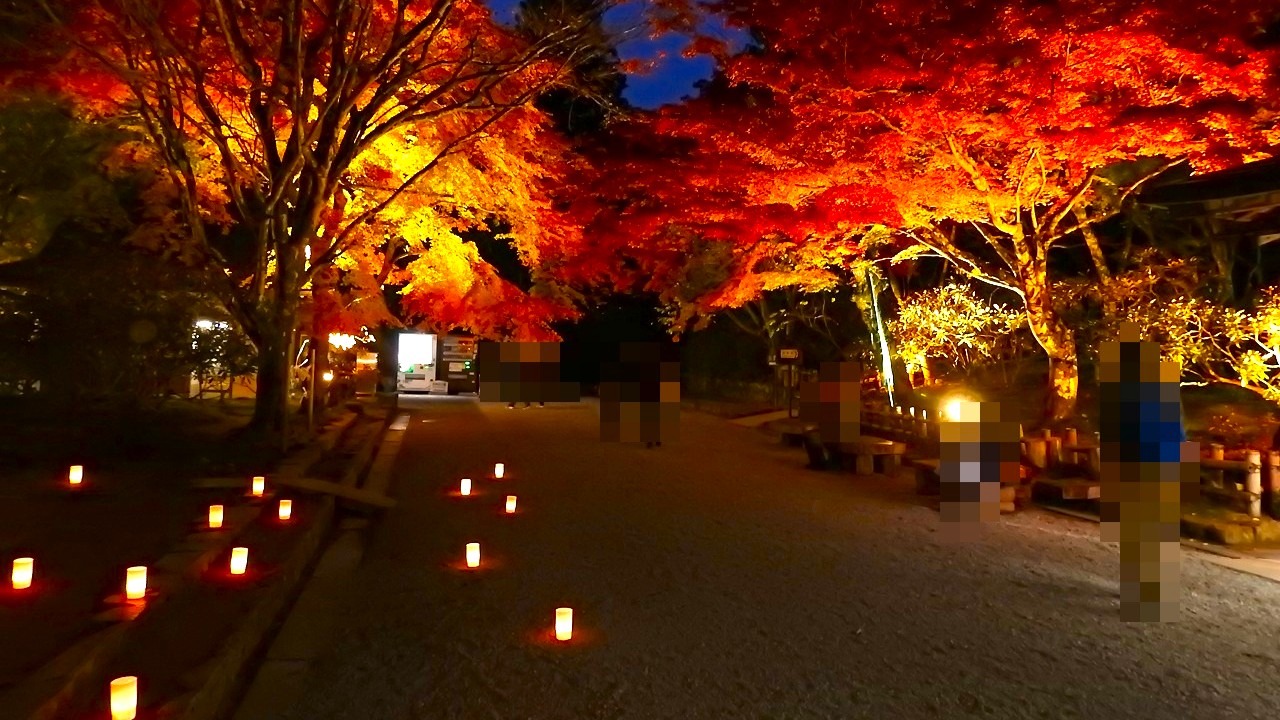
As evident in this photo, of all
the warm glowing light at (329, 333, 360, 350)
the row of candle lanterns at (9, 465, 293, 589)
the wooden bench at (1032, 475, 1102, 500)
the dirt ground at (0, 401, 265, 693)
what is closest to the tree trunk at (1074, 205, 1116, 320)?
the wooden bench at (1032, 475, 1102, 500)

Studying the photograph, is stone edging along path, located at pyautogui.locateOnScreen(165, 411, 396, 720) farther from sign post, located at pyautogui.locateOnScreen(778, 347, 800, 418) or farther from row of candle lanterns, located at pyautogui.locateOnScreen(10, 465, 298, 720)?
sign post, located at pyautogui.locateOnScreen(778, 347, 800, 418)

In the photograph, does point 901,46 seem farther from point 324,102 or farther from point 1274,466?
point 324,102

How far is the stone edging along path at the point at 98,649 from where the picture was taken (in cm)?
403

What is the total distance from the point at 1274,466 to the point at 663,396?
8.30m

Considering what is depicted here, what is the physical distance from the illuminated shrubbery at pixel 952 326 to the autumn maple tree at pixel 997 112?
26.2 inches

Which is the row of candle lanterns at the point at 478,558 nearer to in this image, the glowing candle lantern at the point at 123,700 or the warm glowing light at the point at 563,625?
the warm glowing light at the point at 563,625

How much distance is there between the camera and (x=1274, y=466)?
9.30 m

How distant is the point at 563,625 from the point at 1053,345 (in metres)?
9.86

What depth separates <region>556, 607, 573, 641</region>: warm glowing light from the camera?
18.4ft

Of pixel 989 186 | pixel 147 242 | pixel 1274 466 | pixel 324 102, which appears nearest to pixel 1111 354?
pixel 1274 466

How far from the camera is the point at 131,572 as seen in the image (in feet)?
18.8

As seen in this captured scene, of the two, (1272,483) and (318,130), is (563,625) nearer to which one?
(1272,483)

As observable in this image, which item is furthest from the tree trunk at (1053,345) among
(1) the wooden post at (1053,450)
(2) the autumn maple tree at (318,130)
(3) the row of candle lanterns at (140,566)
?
(3) the row of candle lanterns at (140,566)

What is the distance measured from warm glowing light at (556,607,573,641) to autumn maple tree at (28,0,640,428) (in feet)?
27.9
